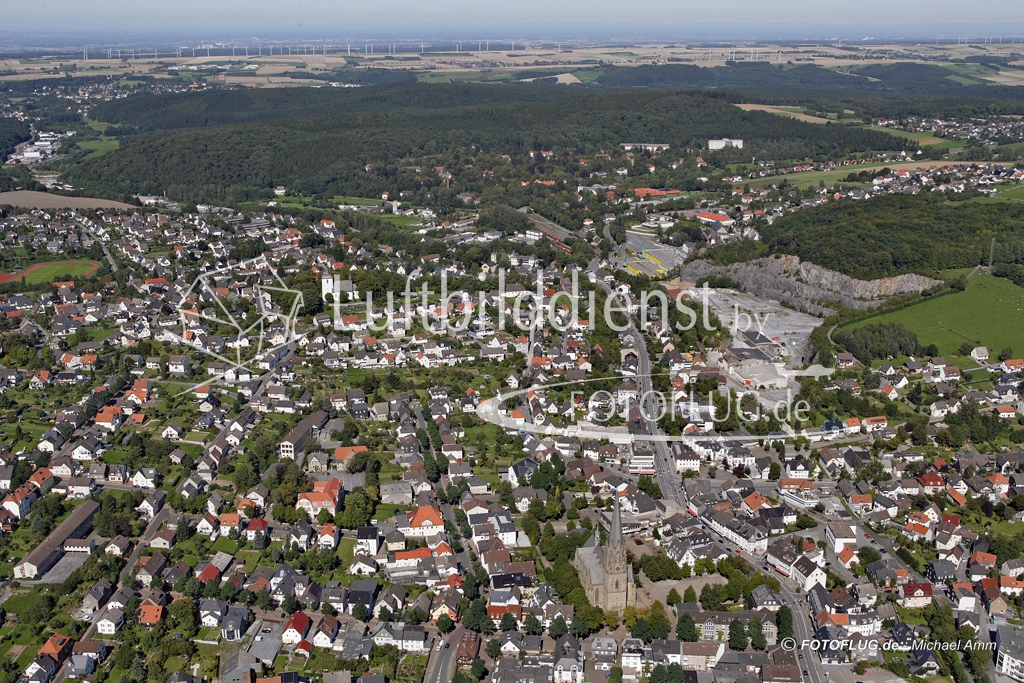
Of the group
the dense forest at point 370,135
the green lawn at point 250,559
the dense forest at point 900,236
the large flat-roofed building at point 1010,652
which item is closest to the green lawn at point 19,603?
the green lawn at point 250,559

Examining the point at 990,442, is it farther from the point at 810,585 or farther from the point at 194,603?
the point at 194,603

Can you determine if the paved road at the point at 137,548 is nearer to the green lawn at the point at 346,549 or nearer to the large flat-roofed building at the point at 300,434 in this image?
the large flat-roofed building at the point at 300,434

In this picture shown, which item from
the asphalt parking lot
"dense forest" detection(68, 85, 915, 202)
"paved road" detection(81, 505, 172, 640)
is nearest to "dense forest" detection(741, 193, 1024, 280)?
"dense forest" detection(68, 85, 915, 202)

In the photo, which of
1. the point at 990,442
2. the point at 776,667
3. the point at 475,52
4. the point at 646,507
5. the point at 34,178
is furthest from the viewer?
the point at 475,52

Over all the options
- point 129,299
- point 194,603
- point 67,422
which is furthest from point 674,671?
point 129,299

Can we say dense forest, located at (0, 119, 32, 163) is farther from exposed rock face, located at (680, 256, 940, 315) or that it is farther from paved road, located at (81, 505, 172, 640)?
paved road, located at (81, 505, 172, 640)
